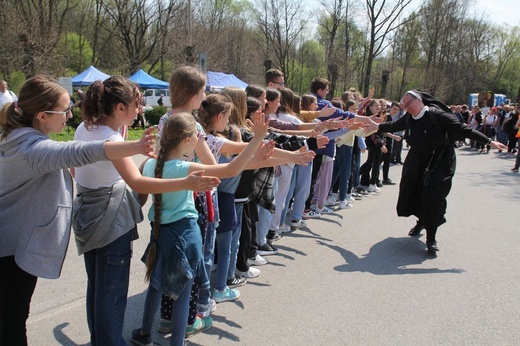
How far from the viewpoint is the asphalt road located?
3.31m

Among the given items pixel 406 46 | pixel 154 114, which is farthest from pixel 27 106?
pixel 406 46

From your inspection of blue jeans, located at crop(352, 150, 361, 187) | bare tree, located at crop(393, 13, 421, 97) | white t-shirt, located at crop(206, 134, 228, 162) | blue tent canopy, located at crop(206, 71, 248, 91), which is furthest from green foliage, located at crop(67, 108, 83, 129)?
bare tree, located at crop(393, 13, 421, 97)

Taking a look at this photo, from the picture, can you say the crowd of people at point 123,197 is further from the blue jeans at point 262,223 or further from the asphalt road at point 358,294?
the blue jeans at point 262,223

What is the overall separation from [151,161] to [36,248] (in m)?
0.92

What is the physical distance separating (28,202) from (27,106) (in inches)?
21.1

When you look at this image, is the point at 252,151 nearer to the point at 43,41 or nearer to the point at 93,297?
the point at 93,297

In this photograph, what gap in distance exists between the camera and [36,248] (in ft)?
7.28

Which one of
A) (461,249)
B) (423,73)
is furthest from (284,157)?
(423,73)

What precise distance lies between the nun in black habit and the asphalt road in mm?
520

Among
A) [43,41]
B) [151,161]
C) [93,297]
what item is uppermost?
[43,41]

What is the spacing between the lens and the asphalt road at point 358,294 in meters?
3.31

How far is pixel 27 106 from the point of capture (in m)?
2.26

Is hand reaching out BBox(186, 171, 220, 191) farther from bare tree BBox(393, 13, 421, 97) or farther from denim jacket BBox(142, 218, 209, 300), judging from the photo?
bare tree BBox(393, 13, 421, 97)

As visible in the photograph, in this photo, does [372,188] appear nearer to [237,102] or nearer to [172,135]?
[237,102]
